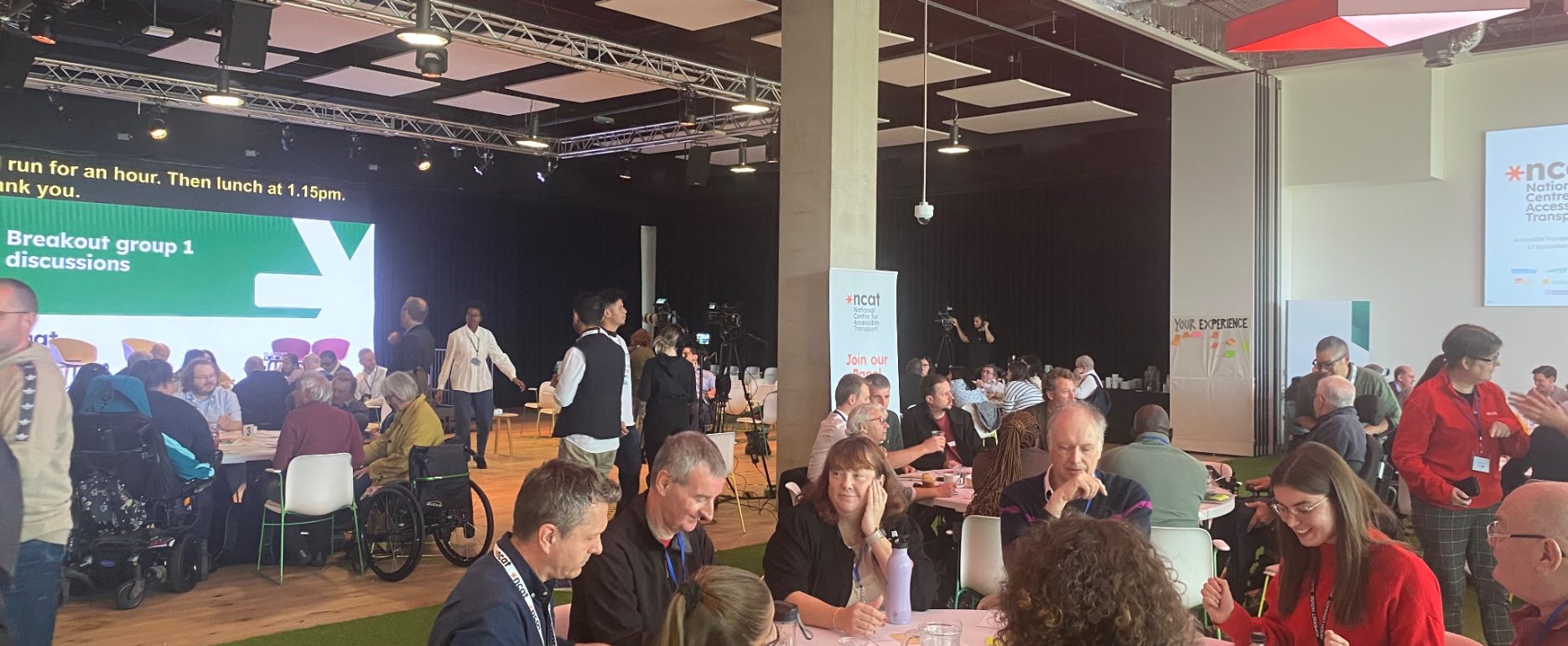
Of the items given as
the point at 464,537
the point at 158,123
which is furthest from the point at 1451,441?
the point at 158,123

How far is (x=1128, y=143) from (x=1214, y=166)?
1.80 metres

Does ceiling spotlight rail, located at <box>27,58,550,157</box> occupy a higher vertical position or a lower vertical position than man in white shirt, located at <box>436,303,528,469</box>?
higher

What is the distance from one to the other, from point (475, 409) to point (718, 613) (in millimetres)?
9222

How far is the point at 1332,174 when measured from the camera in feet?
38.9

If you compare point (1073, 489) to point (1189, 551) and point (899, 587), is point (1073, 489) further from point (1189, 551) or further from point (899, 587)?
point (1189, 551)

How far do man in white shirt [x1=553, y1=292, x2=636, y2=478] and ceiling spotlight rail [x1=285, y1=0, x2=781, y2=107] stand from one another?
7.86 ft

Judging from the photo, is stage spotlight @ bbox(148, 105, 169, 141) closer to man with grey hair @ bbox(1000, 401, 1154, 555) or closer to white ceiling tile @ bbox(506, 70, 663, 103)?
white ceiling tile @ bbox(506, 70, 663, 103)

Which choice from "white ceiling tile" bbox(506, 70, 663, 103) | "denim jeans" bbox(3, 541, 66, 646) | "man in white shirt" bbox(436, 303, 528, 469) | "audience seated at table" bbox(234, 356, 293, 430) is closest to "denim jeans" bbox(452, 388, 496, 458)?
"man in white shirt" bbox(436, 303, 528, 469)

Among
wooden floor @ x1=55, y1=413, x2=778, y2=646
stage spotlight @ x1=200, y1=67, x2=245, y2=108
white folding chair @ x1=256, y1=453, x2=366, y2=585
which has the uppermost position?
stage spotlight @ x1=200, y1=67, x2=245, y2=108

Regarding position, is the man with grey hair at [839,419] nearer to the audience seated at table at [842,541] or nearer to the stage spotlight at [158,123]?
the audience seated at table at [842,541]

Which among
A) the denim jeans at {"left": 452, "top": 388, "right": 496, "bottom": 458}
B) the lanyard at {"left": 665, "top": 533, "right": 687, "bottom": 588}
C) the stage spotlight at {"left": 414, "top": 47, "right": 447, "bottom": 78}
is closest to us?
the lanyard at {"left": 665, "top": 533, "right": 687, "bottom": 588}

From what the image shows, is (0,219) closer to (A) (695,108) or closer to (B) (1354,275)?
(A) (695,108)

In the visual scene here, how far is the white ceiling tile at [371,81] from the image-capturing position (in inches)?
431

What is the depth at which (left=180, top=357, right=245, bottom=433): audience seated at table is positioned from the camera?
7.57 meters
